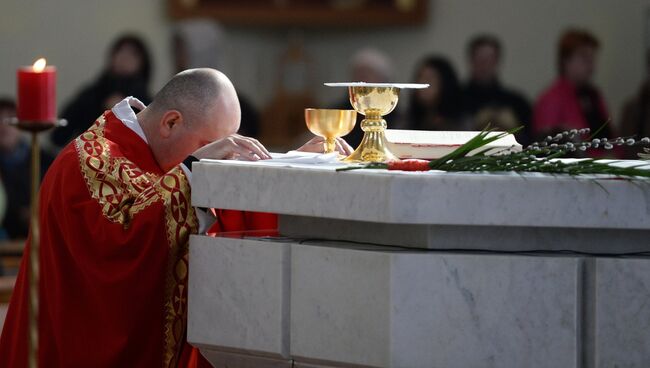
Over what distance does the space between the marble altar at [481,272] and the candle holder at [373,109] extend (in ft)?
1.00

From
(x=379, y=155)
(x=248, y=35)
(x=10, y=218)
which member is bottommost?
(x=10, y=218)

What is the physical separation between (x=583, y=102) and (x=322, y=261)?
6.41 m

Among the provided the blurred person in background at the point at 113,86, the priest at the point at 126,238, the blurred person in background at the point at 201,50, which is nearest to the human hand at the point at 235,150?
the priest at the point at 126,238

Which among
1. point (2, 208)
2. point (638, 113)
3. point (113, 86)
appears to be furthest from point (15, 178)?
point (638, 113)

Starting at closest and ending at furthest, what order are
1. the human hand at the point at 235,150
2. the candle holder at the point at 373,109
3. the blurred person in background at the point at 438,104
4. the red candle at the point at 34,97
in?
the red candle at the point at 34,97 → the candle holder at the point at 373,109 → the human hand at the point at 235,150 → the blurred person in background at the point at 438,104

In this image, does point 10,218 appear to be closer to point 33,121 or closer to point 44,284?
point 44,284

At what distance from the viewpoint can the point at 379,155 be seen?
3.16 meters

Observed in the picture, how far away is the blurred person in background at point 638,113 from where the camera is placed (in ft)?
29.0

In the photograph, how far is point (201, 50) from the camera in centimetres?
900

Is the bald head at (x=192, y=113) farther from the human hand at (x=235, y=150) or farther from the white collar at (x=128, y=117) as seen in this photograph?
the human hand at (x=235, y=150)

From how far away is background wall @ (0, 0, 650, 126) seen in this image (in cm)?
925

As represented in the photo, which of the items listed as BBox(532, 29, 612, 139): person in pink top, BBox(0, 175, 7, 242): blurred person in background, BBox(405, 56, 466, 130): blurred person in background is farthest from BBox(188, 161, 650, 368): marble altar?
BBox(532, 29, 612, 139): person in pink top

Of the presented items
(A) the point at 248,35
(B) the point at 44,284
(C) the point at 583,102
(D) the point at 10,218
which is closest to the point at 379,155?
(B) the point at 44,284

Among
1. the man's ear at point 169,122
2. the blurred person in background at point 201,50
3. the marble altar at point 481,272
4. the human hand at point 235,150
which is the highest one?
the blurred person in background at point 201,50
